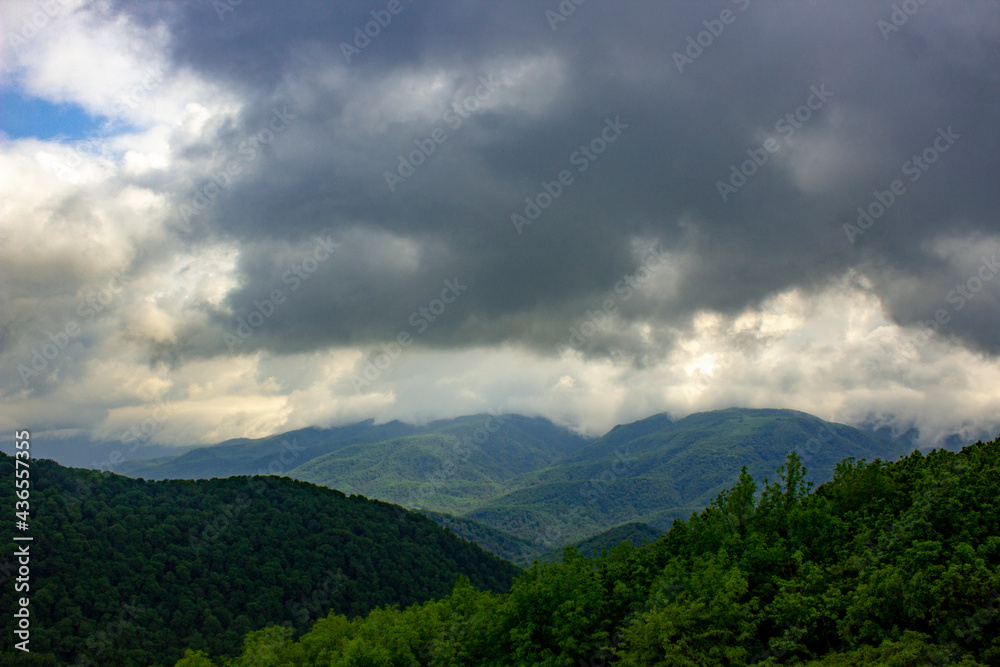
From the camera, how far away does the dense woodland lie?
145 feet

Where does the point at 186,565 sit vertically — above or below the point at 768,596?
below

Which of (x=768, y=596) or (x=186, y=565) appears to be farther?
(x=186, y=565)

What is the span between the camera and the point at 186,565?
14475cm

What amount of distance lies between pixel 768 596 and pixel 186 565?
136 m

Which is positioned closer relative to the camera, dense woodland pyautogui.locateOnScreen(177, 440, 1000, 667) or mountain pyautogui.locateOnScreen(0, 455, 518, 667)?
dense woodland pyautogui.locateOnScreen(177, 440, 1000, 667)

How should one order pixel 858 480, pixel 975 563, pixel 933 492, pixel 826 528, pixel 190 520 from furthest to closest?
pixel 190 520 → pixel 858 480 → pixel 826 528 → pixel 933 492 → pixel 975 563

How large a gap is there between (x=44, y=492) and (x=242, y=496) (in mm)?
51900

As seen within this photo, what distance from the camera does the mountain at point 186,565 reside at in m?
121

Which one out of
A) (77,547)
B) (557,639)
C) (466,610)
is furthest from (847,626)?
(77,547)

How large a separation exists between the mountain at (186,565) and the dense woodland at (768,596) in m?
66.4

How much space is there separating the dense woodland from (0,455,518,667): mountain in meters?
66.4

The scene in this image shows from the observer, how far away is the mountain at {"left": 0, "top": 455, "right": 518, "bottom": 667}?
12144cm

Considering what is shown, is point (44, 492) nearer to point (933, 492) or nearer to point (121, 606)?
point (121, 606)

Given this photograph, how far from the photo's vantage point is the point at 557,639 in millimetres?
58844
